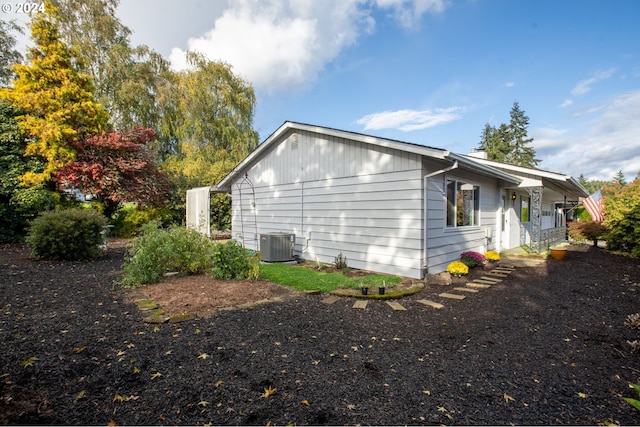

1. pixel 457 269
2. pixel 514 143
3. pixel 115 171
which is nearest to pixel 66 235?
pixel 115 171

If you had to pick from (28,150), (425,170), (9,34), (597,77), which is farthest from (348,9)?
(9,34)

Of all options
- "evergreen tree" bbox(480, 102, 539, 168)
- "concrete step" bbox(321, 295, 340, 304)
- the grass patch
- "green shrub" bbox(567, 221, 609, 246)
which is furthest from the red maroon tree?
"evergreen tree" bbox(480, 102, 539, 168)

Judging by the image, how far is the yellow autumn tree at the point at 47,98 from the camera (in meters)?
11.9

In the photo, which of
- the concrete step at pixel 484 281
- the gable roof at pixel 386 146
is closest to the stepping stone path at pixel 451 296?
the concrete step at pixel 484 281

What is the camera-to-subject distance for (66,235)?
8.41 meters

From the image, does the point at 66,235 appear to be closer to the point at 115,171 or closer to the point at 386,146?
the point at 115,171

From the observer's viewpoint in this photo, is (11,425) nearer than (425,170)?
Yes

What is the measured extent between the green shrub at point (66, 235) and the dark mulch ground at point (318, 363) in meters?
3.48

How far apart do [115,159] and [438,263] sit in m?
14.7

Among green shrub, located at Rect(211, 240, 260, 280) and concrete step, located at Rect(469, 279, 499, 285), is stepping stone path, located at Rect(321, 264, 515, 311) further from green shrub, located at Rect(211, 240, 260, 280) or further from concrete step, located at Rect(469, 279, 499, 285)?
green shrub, located at Rect(211, 240, 260, 280)

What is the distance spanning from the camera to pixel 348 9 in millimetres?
9742

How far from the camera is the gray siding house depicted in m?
6.99

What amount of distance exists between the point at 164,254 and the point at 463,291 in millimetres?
6458

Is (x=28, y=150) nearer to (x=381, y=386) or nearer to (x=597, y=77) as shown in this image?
(x=381, y=386)
